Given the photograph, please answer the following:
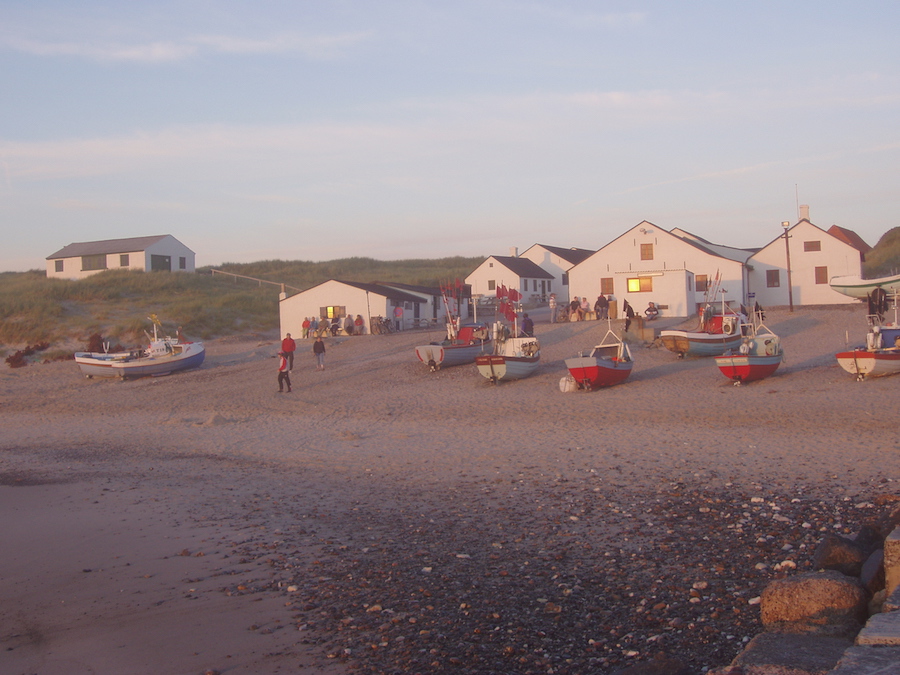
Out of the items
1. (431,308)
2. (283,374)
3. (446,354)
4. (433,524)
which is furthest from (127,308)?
(433,524)

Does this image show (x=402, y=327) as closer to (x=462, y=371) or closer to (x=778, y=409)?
(x=462, y=371)

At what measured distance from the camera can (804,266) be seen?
42531 mm

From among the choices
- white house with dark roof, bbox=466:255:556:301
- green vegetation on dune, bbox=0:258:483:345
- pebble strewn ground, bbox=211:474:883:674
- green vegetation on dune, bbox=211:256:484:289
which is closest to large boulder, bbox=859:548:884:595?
pebble strewn ground, bbox=211:474:883:674

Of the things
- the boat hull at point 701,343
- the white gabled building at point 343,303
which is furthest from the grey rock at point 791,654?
the white gabled building at point 343,303

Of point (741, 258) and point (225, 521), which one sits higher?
point (741, 258)

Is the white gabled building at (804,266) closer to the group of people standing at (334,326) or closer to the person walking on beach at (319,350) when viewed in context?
the group of people standing at (334,326)

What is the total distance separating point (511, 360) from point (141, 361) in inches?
557

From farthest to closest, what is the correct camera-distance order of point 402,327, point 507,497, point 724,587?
A: 1. point 402,327
2. point 507,497
3. point 724,587

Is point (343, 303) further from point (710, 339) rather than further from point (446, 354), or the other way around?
point (710, 339)

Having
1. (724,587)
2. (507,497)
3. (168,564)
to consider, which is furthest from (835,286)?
(168,564)

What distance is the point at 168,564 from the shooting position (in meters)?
8.48

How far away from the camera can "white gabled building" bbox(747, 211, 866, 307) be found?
137ft

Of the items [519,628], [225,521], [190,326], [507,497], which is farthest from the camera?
[190,326]

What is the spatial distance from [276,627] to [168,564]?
244cm
